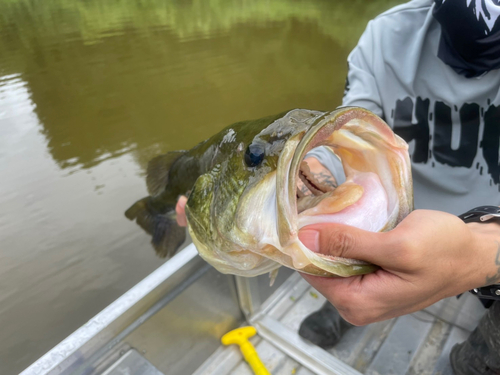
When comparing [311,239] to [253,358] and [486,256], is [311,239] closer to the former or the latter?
[486,256]

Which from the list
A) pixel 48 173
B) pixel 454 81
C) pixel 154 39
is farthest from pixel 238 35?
pixel 454 81

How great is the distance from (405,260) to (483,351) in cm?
132

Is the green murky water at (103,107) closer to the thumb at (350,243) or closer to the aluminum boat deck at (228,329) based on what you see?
the aluminum boat deck at (228,329)

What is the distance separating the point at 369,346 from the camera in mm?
2020

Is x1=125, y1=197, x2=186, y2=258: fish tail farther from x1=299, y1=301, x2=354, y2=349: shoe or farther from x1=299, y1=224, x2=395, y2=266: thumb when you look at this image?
x1=299, y1=224, x2=395, y2=266: thumb

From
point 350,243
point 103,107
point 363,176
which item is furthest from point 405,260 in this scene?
point 103,107

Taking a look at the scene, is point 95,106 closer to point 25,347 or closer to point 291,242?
point 25,347

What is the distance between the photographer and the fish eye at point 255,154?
87 cm

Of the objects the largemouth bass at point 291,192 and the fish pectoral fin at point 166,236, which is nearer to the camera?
the largemouth bass at point 291,192

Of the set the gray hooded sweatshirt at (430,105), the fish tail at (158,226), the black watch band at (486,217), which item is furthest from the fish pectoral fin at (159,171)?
the black watch band at (486,217)

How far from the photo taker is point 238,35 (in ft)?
29.2

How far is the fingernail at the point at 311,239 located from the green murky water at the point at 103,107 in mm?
2481

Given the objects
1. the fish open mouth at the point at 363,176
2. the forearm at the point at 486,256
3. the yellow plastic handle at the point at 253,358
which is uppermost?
the fish open mouth at the point at 363,176

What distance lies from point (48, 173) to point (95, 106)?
73.9 inches
